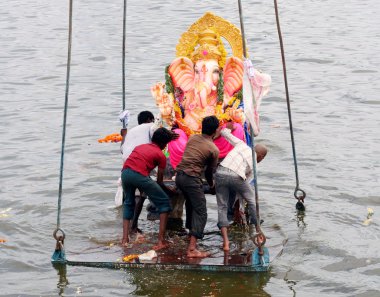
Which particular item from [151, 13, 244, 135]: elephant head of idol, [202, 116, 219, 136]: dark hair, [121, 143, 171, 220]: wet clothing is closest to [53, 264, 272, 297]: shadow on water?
→ [121, 143, 171, 220]: wet clothing

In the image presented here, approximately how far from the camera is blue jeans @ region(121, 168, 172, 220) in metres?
9.83

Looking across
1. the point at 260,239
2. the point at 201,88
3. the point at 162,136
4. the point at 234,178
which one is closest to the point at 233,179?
the point at 234,178

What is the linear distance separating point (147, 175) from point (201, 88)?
1.55 metres

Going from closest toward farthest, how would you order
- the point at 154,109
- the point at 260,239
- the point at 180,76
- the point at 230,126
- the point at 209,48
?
the point at 260,239 → the point at 230,126 → the point at 180,76 → the point at 209,48 → the point at 154,109

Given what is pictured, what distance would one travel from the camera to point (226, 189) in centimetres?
992

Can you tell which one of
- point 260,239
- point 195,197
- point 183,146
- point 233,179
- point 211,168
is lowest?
point 260,239

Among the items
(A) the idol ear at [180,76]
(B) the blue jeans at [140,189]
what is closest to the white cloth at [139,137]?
(B) the blue jeans at [140,189]

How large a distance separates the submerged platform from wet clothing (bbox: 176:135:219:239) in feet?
1.16

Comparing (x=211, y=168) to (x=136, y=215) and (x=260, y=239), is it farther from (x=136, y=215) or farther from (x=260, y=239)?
(x=136, y=215)

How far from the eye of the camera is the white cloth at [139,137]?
10500mm

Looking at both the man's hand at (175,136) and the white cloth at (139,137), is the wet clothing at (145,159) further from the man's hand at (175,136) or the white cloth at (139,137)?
the white cloth at (139,137)

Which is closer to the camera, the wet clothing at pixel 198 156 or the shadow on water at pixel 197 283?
the shadow on water at pixel 197 283

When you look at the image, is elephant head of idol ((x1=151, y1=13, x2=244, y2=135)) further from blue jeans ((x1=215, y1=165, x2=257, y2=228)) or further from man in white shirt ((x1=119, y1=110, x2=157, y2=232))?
blue jeans ((x1=215, y1=165, x2=257, y2=228))

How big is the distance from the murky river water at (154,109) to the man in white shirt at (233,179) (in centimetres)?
69
